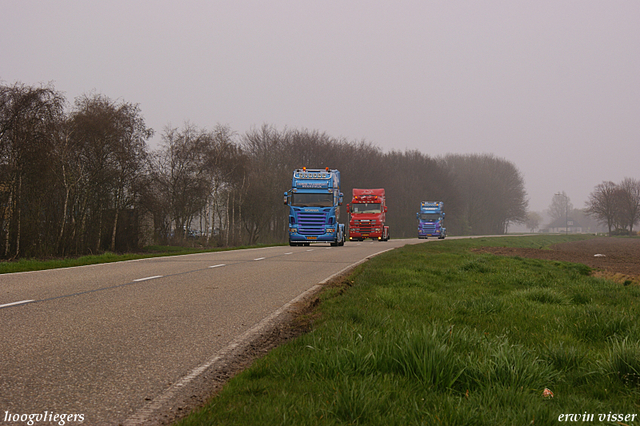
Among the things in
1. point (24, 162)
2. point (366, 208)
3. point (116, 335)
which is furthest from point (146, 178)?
point (116, 335)

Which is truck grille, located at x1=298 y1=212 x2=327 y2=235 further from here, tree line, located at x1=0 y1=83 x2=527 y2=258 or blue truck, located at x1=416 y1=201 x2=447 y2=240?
blue truck, located at x1=416 y1=201 x2=447 y2=240

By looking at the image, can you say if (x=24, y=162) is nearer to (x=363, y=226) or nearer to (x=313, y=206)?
(x=313, y=206)

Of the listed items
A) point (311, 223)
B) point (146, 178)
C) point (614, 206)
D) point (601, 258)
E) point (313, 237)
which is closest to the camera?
point (601, 258)

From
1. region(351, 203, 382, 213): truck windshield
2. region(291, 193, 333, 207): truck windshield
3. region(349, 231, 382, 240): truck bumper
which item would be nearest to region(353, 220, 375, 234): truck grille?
region(349, 231, 382, 240): truck bumper

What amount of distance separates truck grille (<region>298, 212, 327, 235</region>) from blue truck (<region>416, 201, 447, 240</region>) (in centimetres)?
2874

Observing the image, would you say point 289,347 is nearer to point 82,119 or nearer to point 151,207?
point 82,119

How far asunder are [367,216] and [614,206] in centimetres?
7708

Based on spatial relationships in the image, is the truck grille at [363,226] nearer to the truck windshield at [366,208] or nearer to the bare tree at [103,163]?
the truck windshield at [366,208]

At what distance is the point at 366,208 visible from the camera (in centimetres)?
4428

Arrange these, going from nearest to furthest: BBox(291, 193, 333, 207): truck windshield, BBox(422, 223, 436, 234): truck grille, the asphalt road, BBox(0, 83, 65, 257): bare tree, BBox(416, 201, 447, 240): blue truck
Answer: the asphalt road → BBox(0, 83, 65, 257): bare tree → BBox(291, 193, 333, 207): truck windshield → BBox(416, 201, 447, 240): blue truck → BBox(422, 223, 436, 234): truck grille

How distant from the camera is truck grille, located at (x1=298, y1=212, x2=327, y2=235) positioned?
97.1 feet

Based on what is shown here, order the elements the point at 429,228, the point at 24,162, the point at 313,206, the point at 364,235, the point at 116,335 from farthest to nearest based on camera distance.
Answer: the point at 429,228
the point at 364,235
the point at 313,206
the point at 24,162
the point at 116,335

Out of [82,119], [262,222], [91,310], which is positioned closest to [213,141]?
[262,222]

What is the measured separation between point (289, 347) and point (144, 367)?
1314 mm
